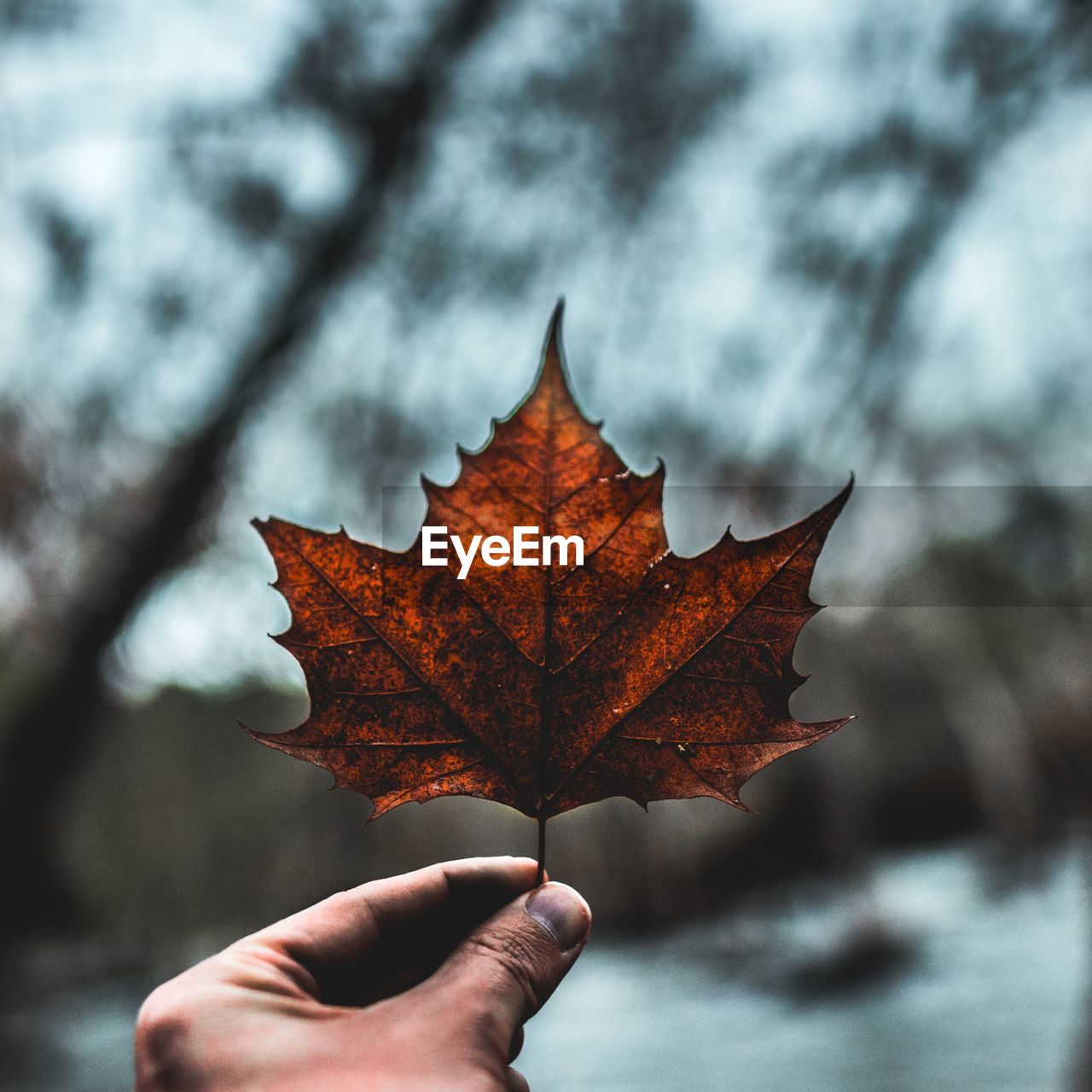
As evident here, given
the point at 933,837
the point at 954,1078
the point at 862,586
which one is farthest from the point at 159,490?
the point at 933,837

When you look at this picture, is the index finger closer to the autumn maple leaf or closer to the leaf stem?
the leaf stem

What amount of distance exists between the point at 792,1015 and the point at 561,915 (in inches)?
406

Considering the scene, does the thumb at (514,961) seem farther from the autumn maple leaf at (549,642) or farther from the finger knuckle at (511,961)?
the autumn maple leaf at (549,642)

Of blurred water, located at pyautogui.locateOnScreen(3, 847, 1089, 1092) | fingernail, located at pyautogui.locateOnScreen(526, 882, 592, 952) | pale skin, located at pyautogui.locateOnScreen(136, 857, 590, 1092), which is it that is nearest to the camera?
pale skin, located at pyautogui.locateOnScreen(136, 857, 590, 1092)

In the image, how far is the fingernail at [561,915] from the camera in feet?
2.74

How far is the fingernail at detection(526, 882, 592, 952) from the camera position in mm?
835

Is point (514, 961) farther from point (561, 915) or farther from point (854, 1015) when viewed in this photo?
point (854, 1015)

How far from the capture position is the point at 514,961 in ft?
2.61

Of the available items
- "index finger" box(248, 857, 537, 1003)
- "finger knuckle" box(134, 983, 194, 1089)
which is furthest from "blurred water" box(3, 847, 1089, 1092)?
"finger knuckle" box(134, 983, 194, 1089)

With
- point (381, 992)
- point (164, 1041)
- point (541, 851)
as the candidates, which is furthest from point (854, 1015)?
point (164, 1041)

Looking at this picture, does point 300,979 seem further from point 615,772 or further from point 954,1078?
point 954,1078

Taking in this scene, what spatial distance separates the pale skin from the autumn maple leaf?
144 mm

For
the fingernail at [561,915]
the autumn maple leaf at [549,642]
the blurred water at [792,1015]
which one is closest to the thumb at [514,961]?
the fingernail at [561,915]

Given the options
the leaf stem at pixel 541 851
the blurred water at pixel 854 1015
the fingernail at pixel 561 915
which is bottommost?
the fingernail at pixel 561 915
